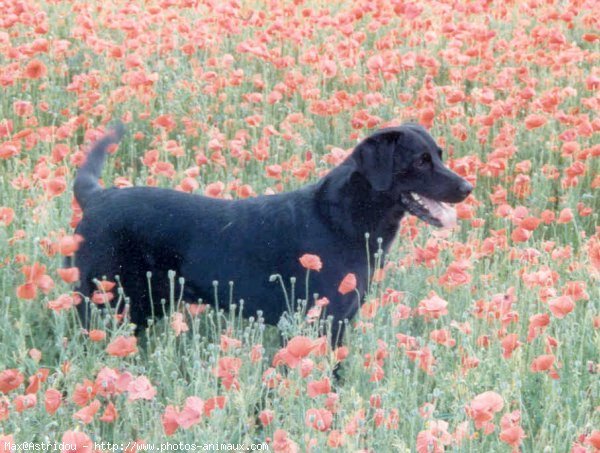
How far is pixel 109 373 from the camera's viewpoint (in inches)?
107

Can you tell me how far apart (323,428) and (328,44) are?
5044 mm

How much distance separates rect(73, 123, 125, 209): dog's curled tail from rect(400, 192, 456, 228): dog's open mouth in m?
1.28

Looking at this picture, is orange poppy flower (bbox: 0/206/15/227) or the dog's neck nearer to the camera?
orange poppy flower (bbox: 0/206/15/227)

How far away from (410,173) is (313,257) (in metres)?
0.86

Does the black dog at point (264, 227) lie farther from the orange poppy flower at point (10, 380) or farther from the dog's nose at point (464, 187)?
the orange poppy flower at point (10, 380)

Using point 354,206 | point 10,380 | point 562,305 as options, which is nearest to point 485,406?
point 562,305

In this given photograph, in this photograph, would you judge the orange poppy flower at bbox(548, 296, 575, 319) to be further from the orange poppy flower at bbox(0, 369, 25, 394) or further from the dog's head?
the orange poppy flower at bbox(0, 369, 25, 394)

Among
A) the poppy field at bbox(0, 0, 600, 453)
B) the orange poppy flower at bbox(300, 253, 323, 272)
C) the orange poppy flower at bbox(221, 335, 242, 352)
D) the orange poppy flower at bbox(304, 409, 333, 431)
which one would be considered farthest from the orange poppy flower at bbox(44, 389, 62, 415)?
the orange poppy flower at bbox(300, 253, 323, 272)

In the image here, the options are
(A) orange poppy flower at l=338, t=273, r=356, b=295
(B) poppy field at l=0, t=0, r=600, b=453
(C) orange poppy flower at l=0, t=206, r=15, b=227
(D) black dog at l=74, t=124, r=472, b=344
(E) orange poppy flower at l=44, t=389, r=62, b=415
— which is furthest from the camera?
(D) black dog at l=74, t=124, r=472, b=344

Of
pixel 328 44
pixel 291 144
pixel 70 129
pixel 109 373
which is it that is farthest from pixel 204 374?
pixel 328 44

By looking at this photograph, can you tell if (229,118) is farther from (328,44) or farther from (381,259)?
(381,259)

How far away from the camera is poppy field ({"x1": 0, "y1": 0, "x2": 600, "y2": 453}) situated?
283 centimetres

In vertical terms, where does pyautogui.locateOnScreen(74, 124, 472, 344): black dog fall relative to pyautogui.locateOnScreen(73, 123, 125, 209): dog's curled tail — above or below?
below

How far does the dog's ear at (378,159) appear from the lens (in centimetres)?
391
